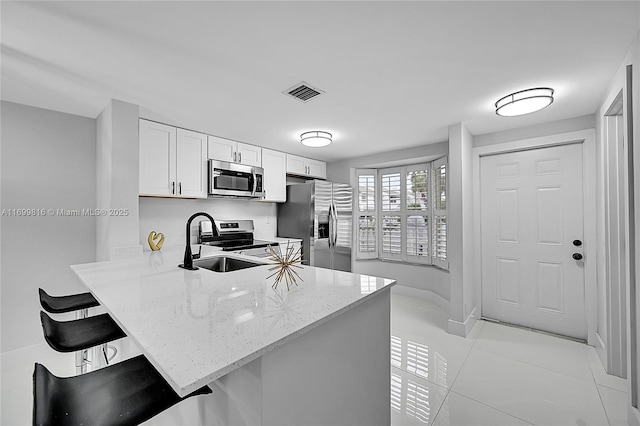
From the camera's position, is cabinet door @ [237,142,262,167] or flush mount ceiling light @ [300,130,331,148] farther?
cabinet door @ [237,142,262,167]

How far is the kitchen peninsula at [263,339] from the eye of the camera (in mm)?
811

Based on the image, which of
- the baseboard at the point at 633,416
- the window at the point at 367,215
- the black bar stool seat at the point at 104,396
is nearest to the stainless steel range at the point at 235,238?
the window at the point at 367,215

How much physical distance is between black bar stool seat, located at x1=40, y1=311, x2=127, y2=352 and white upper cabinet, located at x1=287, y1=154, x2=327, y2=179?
131 inches

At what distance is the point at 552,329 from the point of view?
3057 millimetres

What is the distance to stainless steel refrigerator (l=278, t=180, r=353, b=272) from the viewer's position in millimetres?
4203

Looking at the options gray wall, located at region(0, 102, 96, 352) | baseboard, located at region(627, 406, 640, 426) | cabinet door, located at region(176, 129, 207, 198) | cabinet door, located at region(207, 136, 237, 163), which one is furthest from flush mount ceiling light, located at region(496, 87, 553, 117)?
gray wall, located at region(0, 102, 96, 352)

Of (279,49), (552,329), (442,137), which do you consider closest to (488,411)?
(552,329)

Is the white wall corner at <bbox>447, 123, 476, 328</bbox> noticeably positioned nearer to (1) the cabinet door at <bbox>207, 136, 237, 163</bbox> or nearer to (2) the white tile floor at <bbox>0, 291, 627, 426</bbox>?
(2) the white tile floor at <bbox>0, 291, 627, 426</bbox>

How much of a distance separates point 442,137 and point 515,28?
85.0 inches

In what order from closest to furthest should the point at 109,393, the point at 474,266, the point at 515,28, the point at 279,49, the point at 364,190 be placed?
the point at 109,393 → the point at 515,28 → the point at 279,49 → the point at 474,266 → the point at 364,190

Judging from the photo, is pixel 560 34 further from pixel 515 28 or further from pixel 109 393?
pixel 109 393

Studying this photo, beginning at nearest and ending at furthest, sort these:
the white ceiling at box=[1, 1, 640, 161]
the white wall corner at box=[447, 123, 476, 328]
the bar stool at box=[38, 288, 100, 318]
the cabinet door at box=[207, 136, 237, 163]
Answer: the white ceiling at box=[1, 1, 640, 161] → the bar stool at box=[38, 288, 100, 318] → the white wall corner at box=[447, 123, 476, 328] → the cabinet door at box=[207, 136, 237, 163]

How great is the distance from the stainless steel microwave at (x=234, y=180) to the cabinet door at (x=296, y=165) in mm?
616

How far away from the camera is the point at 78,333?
136cm
